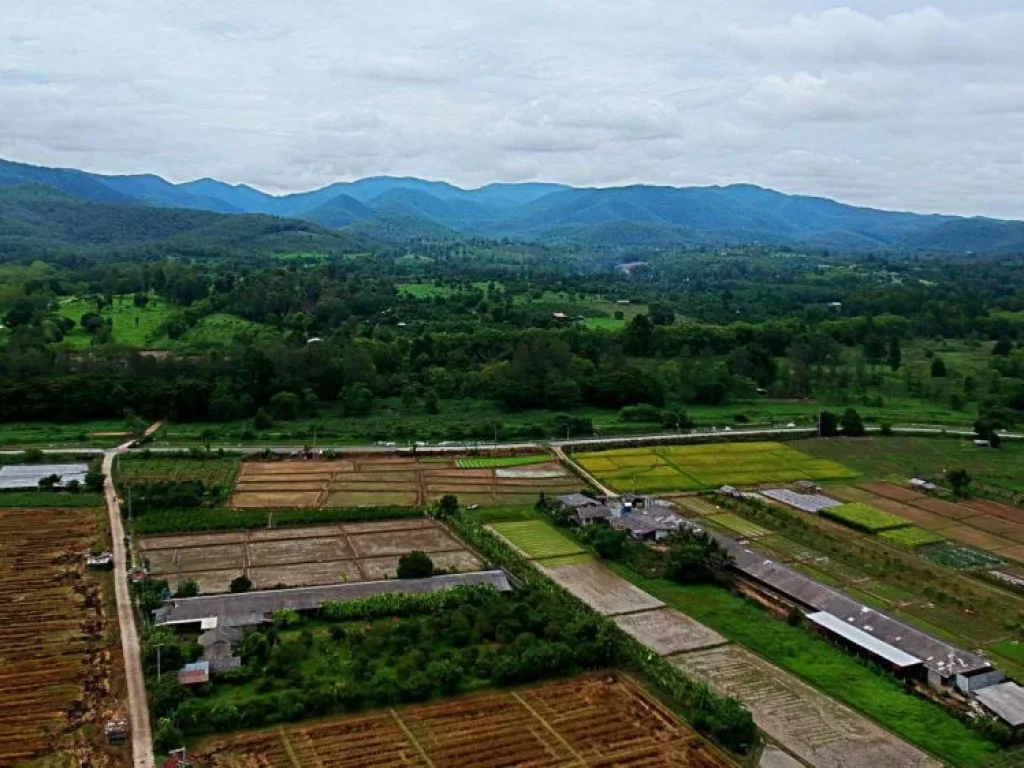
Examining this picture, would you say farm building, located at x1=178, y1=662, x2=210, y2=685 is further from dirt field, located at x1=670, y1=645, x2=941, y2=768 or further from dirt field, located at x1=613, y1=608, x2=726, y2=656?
dirt field, located at x1=670, y1=645, x2=941, y2=768

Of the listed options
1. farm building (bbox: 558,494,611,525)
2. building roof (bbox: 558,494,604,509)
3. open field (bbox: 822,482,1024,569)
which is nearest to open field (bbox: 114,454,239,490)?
building roof (bbox: 558,494,604,509)

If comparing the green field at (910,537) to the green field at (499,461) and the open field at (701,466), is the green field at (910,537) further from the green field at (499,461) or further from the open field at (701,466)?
the green field at (499,461)

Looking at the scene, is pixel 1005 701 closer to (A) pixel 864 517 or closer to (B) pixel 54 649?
(A) pixel 864 517

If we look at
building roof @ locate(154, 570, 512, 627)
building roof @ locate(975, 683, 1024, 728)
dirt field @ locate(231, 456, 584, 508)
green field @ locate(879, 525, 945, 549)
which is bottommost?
dirt field @ locate(231, 456, 584, 508)

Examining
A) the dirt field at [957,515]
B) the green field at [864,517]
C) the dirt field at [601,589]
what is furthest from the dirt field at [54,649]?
the dirt field at [957,515]

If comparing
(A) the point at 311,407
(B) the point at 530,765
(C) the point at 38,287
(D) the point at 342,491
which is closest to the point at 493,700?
(B) the point at 530,765

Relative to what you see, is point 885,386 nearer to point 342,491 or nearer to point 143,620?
point 342,491
